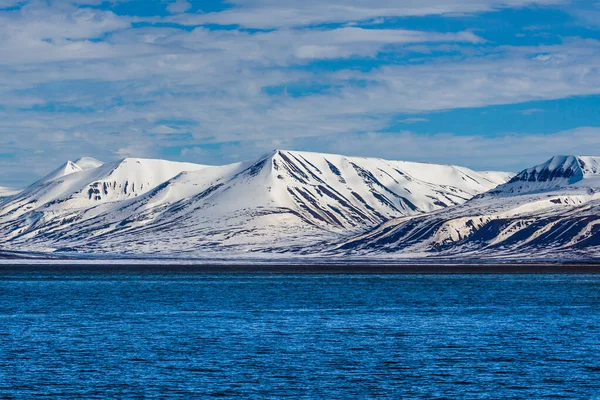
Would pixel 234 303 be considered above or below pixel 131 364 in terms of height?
above

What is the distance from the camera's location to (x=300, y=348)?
68375 mm

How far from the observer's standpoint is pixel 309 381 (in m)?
54.8

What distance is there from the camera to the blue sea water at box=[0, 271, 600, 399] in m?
52.9

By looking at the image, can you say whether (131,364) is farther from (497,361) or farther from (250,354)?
(497,361)

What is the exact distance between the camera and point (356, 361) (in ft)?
205

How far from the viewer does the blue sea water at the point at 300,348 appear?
5288cm

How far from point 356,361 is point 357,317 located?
31.9 meters

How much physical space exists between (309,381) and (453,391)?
292 inches

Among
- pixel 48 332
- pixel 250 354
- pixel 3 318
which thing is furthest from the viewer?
pixel 3 318

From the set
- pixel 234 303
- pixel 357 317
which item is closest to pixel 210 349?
pixel 357 317

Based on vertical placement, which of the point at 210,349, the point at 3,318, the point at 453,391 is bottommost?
the point at 453,391

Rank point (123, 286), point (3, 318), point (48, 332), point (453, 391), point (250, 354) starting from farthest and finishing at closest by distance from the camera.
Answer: point (123, 286)
point (3, 318)
point (48, 332)
point (250, 354)
point (453, 391)

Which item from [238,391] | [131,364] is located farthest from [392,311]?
[238,391]

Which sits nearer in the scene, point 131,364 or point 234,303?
point 131,364
